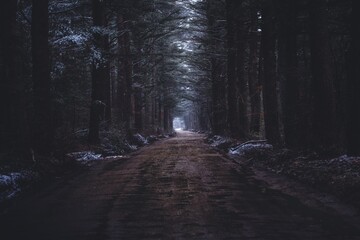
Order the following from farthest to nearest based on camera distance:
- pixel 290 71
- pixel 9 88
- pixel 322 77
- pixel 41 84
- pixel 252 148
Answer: pixel 252 148 → pixel 290 71 → pixel 41 84 → pixel 322 77 → pixel 9 88

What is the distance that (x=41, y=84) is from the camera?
15984 mm

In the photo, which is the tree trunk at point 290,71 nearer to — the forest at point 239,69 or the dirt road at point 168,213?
the forest at point 239,69

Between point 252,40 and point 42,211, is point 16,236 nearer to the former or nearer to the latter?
point 42,211

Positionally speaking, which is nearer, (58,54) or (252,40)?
(58,54)

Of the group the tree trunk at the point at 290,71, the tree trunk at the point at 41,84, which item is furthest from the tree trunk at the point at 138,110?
the tree trunk at the point at 290,71

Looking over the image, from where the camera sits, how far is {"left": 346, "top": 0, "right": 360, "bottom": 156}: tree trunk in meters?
11.8

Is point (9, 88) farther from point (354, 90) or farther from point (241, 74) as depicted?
point (241, 74)

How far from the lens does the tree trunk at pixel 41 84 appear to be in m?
15.5

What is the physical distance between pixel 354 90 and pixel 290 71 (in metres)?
4.98

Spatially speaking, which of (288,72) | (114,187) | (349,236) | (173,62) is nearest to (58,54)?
(288,72)

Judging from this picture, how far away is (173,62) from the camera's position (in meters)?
51.5

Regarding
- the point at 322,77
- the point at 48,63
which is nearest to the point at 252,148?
the point at 322,77

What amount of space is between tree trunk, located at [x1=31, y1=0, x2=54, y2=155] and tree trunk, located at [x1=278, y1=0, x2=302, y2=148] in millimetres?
8313

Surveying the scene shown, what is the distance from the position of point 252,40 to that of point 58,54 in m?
10.8
